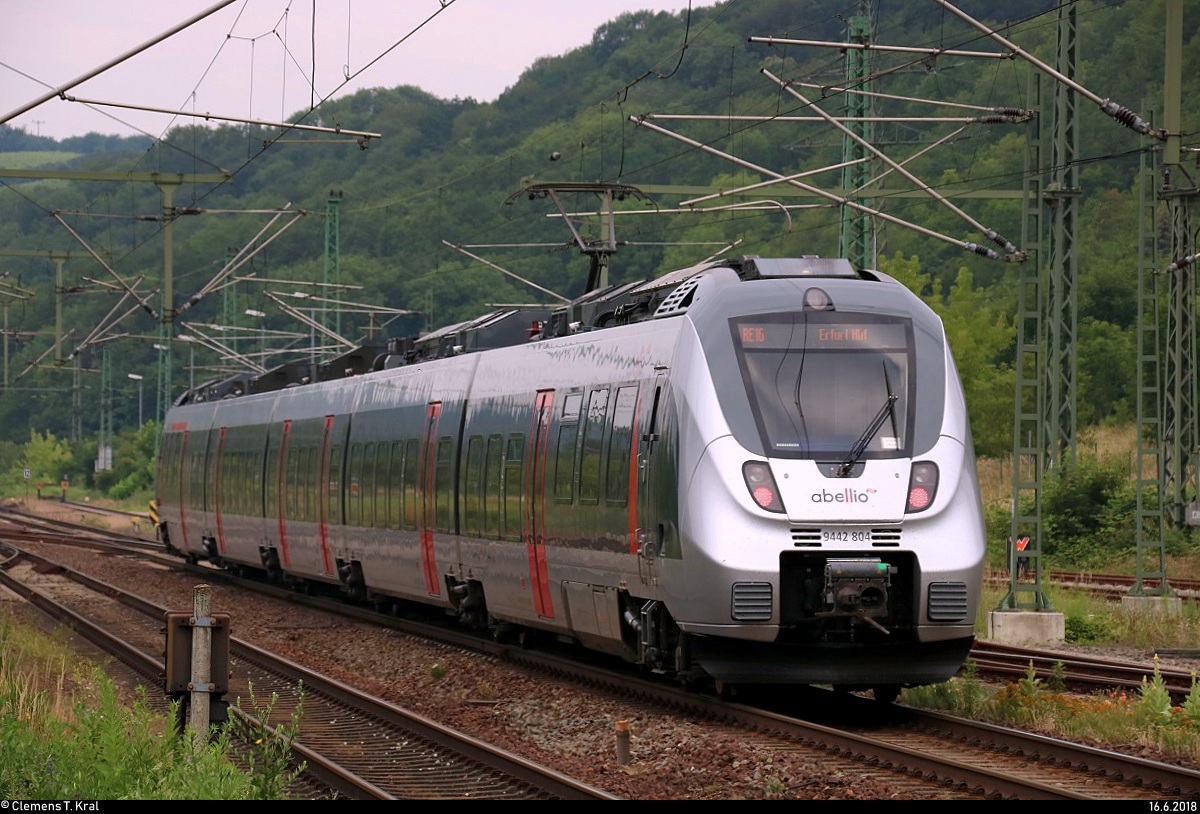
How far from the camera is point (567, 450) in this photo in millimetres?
17094

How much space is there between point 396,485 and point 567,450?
6742 mm

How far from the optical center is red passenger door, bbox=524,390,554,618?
1769 centimetres

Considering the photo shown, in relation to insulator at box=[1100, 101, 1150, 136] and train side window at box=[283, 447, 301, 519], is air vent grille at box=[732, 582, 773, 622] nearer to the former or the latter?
insulator at box=[1100, 101, 1150, 136]

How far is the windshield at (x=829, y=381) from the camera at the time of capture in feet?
44.8

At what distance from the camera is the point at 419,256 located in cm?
8781

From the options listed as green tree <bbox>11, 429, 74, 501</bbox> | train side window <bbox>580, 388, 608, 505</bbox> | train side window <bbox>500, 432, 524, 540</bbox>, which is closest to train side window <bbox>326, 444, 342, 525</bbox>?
train side window <bbox>500, 432, 524, 540</bbox>

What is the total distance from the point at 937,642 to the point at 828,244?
74160mm

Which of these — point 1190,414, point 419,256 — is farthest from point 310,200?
point 1190,414

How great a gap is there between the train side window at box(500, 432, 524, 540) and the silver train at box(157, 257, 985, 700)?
0.04 m

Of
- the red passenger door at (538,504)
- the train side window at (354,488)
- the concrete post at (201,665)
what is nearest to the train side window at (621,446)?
the red passenger door at (538,504)

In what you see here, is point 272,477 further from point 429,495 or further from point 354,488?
point 429,495

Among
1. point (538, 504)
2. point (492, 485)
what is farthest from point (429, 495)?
point (538, 504)

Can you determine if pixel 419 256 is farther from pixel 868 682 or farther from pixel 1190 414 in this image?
pixel 868 682

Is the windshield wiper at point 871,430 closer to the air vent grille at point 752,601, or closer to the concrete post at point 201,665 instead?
the air vent grille at point 752,601
